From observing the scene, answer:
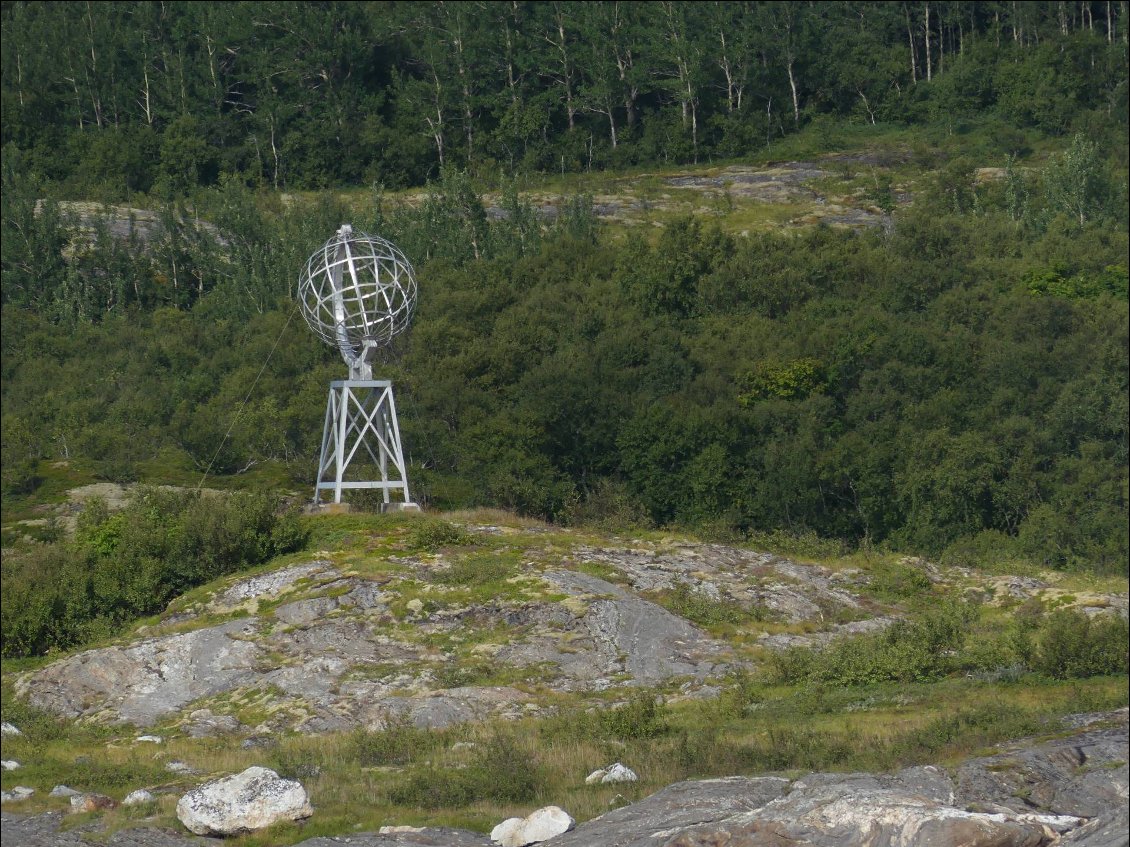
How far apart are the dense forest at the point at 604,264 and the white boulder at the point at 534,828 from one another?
27.0m

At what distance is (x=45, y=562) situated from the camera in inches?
1652

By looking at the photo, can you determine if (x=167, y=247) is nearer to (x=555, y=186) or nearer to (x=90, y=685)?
(x=555, y=186)

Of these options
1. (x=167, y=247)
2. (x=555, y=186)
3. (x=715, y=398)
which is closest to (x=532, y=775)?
(x=715, y=398)

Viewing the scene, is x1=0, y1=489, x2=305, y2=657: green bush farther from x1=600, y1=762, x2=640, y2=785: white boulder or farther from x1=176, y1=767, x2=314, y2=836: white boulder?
x1=600, y1=762, x2=640, y2=785: white boulder

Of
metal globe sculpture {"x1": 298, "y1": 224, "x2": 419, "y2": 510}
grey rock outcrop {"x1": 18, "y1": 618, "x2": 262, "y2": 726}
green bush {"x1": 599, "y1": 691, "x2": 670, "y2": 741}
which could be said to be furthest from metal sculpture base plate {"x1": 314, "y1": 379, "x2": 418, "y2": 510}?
green bush {"x1": 599, "y1": 691, "x2": 670, "y2": 741}

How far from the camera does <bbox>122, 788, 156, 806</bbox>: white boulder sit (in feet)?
83.1

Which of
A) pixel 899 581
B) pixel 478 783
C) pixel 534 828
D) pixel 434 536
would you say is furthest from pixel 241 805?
pixel 899 581

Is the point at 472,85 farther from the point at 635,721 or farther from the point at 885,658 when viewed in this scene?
the point at 635,721

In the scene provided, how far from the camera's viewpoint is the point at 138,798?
83.8 ft

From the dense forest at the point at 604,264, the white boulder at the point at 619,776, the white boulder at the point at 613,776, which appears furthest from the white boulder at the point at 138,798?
the dense forest at the point at 604,264

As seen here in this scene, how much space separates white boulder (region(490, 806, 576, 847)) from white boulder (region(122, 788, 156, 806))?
5898 millimetres

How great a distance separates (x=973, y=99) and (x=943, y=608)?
242 ft

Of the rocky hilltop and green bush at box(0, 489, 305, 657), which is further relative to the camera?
green bush at box(0, 489, 305, 657)

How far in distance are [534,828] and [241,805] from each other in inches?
168
